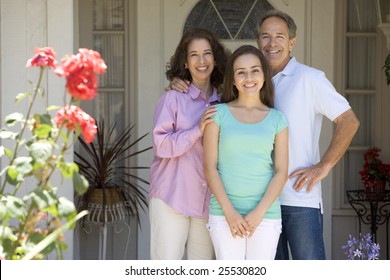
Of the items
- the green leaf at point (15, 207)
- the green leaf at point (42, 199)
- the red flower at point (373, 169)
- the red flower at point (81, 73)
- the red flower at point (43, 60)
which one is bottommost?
the red flower at point (373, 169)

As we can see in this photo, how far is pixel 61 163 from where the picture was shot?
7.90ft

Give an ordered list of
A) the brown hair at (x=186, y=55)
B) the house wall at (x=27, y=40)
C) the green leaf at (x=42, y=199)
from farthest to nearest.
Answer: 1. the house wall at (x=27, y=40)
2. the brown hair at (x=186, y=55)
3. the green leaf at (x=42, y=199)

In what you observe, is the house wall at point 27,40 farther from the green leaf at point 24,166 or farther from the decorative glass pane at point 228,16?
the green leaf at point 24,166

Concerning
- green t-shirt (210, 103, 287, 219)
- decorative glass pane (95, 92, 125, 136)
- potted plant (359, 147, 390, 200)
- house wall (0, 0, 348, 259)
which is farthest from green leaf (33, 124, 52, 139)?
potted plant (359, 147, 390, 200)

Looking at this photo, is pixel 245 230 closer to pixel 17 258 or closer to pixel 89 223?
pixel 17 258

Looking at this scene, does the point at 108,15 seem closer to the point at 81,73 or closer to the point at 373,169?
the point at 373,169

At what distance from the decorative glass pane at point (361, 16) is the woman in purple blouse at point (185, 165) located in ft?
7.52

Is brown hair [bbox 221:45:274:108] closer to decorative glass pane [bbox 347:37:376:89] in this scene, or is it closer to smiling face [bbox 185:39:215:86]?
smiling face [bbox 185:39:215:86]

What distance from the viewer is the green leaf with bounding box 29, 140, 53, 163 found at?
2.40m

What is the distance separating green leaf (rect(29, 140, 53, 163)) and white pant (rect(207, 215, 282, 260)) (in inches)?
49.5

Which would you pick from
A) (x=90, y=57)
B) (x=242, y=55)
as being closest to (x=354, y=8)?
(x=242, y=55)

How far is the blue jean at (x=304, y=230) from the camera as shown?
3623 mm

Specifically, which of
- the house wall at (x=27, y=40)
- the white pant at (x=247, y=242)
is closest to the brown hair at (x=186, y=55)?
the white pant at (x=247, y=242)

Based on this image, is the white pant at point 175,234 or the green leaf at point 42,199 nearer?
the green leaf at point 42,199
